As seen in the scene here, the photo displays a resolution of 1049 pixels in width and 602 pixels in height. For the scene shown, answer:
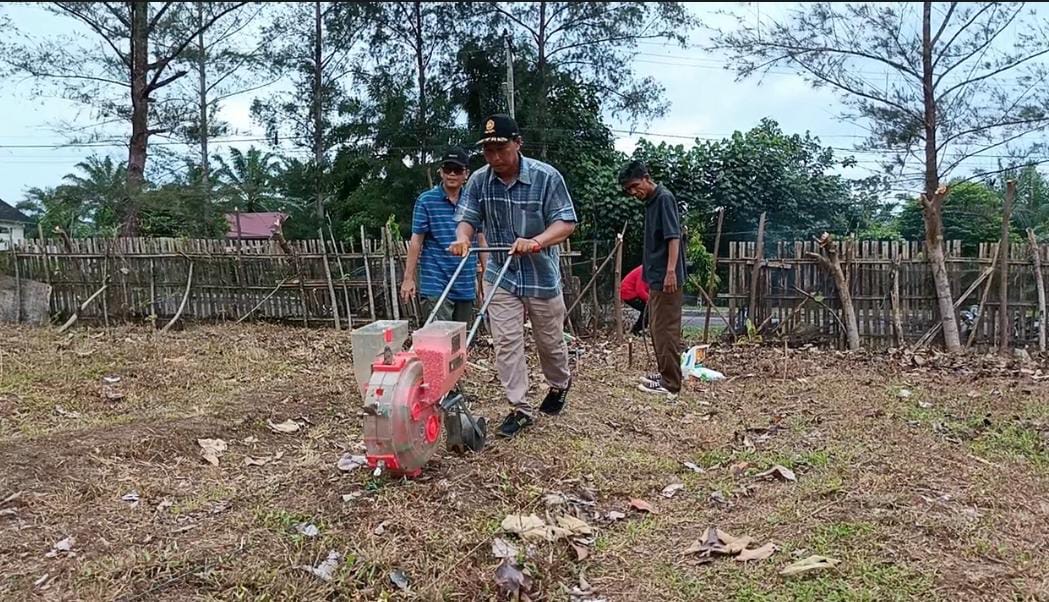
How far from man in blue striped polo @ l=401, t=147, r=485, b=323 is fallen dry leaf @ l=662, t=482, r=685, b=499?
6.14ft

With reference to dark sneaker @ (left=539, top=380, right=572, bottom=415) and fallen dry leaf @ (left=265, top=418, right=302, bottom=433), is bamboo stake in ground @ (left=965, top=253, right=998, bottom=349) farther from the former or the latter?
fallen dry leaf @ (left=265, top=418, right=302, bottom=433)

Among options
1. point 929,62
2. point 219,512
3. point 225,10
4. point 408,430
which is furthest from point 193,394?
point 225,10

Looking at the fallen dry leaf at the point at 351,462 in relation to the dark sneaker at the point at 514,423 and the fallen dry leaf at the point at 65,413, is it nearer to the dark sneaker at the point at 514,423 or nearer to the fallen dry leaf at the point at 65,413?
the dark sneaker at the point at 514,423

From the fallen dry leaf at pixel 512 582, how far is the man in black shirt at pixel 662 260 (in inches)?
124

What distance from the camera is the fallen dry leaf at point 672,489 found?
11.2 ft

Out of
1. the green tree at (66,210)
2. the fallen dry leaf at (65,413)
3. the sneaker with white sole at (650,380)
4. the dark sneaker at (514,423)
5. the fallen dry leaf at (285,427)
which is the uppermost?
the green tree at (66,210)

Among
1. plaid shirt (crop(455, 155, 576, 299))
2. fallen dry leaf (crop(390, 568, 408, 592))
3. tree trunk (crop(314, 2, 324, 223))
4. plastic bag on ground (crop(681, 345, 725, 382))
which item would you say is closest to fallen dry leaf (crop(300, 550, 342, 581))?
fallen dry leaf (crop(390, 568, 408, 592))

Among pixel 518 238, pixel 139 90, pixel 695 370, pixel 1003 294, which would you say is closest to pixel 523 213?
pixel 518 238

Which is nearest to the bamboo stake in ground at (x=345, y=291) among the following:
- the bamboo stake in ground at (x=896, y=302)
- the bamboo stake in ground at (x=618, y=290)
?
the bamboo stake in ground at (x=618, y=290)

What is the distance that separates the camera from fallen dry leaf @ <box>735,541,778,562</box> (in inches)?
104

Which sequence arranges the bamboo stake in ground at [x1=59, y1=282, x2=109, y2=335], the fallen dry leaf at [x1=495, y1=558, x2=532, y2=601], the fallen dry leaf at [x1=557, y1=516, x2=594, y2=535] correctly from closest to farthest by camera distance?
the fallen dry leaf at [x1=495, y1=558, x2=532, y2=601] < the fallen dry leaf at [x1=557, y1=516, x2=594, y2=535] < the bamboo stake in ground at [x1=59, y1=282, x2=109, y2=335]

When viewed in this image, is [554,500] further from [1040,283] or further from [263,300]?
[263,300]

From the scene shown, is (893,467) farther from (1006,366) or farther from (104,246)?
(104,246)

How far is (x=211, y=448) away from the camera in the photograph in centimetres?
424
